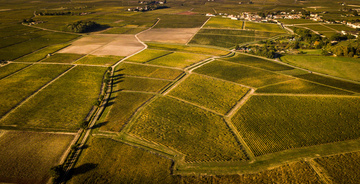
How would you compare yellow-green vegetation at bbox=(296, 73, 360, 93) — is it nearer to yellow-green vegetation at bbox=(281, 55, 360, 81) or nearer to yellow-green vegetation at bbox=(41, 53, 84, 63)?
yellow-green vegetation at bbox=(281, 55, 360, 81)

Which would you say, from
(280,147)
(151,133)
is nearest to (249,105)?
(280,147)

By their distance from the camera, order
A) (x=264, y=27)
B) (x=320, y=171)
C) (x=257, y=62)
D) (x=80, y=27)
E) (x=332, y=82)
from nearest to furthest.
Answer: (x=320, y=171), (x=332, y=82), (x=257, y=62), (x=80, y=27), (x=264, y=27)

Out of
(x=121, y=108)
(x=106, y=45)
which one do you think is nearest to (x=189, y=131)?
(x=121, y=108)

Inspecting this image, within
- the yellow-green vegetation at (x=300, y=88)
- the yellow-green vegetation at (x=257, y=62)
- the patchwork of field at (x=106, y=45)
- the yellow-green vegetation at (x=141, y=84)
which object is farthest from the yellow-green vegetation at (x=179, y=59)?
the yellow-green vegetation at (x=300, y=88)

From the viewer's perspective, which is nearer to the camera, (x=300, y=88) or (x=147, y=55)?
(x=300, y=88)

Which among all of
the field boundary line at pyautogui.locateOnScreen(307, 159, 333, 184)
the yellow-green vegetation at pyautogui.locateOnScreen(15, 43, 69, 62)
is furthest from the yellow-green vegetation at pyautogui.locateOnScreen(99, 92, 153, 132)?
the yellow-green vegetation at pyautogui.locateOnScreen(15, 43, 69, 62)

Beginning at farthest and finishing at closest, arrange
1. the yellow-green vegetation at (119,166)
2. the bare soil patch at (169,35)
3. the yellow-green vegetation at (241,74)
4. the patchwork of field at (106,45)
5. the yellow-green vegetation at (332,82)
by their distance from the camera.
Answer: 1. the bare soil patch at (169,35)
2. the patchwork of field at (106,45)
3. the yellow-green vegetation at (241,74)
4. the yellow-green vegetation at (332,82)
5. the yellow-green vegetation at (119,166)

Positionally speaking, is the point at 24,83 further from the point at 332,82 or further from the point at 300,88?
the point at 332,82

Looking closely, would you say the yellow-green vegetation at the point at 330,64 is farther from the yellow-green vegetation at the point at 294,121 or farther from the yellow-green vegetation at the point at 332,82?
the yellow-green vegetation at the point at 294,121
